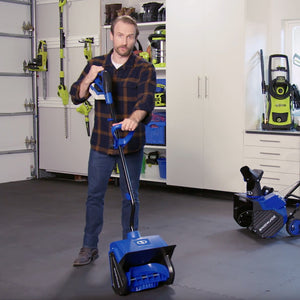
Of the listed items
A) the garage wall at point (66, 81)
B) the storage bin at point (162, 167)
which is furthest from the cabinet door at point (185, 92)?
the garage wall at point (66, 81)

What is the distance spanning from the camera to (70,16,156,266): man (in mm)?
3311

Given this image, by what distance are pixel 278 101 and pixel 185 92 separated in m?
0.96

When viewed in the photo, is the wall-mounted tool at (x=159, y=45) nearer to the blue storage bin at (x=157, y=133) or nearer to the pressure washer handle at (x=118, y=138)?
the blue storage bin at (x=157, y=133)

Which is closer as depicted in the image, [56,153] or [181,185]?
[181,185]

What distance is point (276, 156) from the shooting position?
549 cm

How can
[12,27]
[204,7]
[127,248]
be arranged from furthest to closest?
[12,27] → [204,7] → [127,248]

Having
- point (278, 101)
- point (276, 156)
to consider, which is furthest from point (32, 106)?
point (276, 156)

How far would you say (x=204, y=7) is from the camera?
18.9 feet

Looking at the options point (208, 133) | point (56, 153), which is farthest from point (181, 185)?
point (56, 153)

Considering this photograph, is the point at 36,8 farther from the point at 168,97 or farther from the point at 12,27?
the point at 168,97

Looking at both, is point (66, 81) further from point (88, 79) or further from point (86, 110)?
point (88, 79)

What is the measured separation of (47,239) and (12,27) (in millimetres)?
3540

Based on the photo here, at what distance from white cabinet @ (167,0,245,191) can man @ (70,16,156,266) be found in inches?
93.9

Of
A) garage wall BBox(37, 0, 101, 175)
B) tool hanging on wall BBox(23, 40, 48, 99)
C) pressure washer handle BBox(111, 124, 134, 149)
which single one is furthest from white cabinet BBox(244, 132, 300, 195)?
tool hanging on wall BBox(23, 40, 48, 99)
